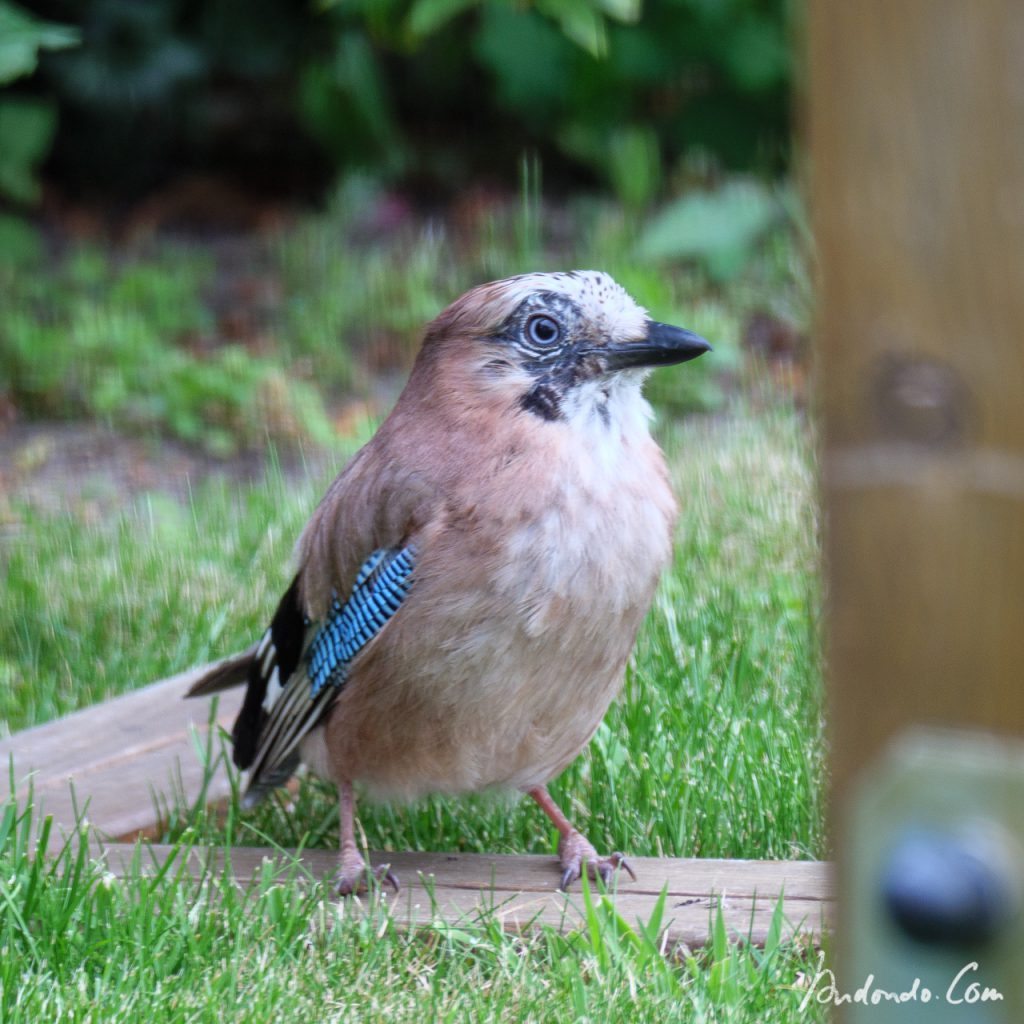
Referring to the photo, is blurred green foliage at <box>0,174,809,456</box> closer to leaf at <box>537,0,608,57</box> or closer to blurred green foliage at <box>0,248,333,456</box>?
blurred green foliage at <box>0,248,333,456</box>

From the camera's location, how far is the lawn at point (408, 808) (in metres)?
2.33

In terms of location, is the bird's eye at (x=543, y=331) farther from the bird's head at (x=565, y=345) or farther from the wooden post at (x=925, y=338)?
the wooden post at (x=925, y=338)

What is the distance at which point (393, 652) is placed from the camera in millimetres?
2672

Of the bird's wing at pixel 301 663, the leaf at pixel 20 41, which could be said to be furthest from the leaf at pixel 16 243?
the bird's wing at pixel 301 663

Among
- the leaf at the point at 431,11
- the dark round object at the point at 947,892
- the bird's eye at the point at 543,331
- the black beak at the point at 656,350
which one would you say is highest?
the leaf at the point at 431,11

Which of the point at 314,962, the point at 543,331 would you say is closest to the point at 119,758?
the point at 314,962

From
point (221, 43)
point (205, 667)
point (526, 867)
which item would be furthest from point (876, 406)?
point (221, 43)

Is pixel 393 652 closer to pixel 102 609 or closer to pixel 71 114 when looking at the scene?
pixel 102 609

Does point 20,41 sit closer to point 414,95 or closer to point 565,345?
point 565,345

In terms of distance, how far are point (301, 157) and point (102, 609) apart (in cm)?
459

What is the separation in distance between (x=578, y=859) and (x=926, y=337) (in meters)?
1.85

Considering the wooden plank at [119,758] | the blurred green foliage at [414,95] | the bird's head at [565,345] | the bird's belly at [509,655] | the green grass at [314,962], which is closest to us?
the green grass at [314,962]

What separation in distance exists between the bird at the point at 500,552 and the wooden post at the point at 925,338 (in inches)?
57.0

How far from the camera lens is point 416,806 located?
10.4 feet
